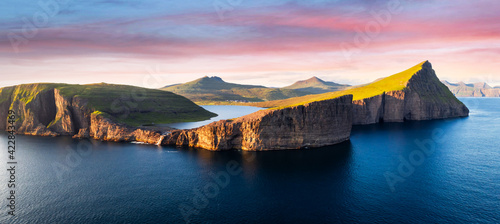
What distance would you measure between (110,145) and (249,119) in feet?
230

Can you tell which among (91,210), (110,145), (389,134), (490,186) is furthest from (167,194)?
(389,134)

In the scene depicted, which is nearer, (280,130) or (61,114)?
(280,130)

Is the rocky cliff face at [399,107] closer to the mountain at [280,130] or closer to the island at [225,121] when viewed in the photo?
the island at [225,121]

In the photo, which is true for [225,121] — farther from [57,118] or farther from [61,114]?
[57,118]

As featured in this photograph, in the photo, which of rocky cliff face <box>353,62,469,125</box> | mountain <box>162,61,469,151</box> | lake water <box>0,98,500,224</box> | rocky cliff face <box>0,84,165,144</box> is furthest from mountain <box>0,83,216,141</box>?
rocky cliff face <box>353,62,469,125</box>

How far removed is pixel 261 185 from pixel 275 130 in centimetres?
3875

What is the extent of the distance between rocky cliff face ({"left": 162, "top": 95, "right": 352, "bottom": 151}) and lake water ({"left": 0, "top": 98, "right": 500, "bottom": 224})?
593cm

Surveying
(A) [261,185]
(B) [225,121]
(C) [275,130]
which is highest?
(B) [225,121]

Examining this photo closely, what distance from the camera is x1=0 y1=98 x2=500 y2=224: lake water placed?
48750mm

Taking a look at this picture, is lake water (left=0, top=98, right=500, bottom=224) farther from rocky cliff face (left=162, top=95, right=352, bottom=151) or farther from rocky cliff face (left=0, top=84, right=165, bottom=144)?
rocky cliff face (left=0, top=84, right=165, bottom=144)

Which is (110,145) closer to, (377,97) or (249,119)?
(249,119)

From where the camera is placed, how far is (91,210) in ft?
169

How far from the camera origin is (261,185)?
2501 inches

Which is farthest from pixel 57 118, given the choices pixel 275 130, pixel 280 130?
pixel 280 130
